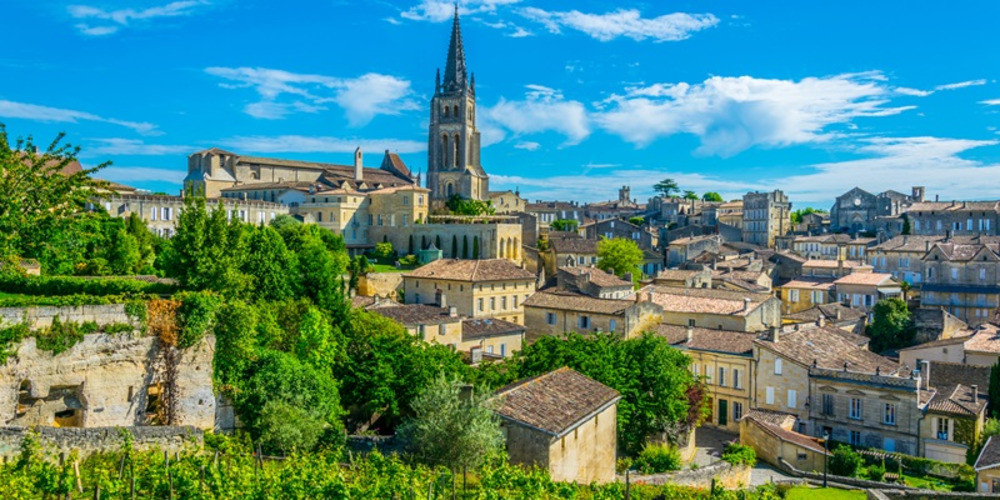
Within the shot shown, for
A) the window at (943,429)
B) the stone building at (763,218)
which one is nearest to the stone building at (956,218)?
the stone building at (763,218)

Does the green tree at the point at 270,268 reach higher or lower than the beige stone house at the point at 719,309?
higher

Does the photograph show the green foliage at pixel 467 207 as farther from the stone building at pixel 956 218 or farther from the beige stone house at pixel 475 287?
the stone building at pixel 956 218

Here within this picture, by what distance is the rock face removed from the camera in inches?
→ 686

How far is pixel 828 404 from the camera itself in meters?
37.2

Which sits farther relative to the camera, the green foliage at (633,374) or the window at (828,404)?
the window at (828,404)

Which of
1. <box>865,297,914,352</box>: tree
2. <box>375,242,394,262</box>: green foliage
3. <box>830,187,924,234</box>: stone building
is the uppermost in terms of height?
<box>830,187,924,234</box>: stone building

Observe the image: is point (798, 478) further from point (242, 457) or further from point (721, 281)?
point (721, 281)

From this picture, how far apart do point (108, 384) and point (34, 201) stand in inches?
292

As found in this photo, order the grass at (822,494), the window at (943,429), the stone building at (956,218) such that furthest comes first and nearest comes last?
the stone building at (956,218), the window at (943,429), the grass at (822,494)

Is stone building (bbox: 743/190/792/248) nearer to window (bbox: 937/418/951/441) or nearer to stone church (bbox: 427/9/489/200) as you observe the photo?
stone church (bbox: 427/9/489/200)

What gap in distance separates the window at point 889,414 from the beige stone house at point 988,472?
4360mm

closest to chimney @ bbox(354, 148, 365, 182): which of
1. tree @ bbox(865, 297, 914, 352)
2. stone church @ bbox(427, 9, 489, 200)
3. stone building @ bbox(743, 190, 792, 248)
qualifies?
stone church @ bbox(427, 9, 489, 200)

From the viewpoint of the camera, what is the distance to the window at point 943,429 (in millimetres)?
34625

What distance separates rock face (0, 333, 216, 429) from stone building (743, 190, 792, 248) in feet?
311
